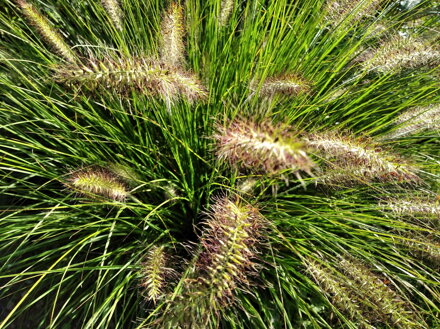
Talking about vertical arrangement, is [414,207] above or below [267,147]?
below

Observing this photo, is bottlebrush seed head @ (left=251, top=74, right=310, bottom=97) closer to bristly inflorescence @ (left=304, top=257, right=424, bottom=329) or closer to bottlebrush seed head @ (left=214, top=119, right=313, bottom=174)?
bottlebrush seed head @ (left=214, top=119, right=313, bottom=174)

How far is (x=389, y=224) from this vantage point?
2256 mm

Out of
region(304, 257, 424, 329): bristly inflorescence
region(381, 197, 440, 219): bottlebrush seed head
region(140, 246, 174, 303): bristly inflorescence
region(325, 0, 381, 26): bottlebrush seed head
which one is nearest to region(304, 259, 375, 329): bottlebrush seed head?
region(304, 257, 424, 329): bristly inflorescence

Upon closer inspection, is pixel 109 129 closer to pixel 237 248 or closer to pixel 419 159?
pixel 237 248

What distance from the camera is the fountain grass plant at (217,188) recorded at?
5.65 feet

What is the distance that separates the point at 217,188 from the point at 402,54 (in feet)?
4.30

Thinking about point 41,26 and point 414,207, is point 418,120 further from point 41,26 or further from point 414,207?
point 41,26

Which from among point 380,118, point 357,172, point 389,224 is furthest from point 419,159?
point 357,172

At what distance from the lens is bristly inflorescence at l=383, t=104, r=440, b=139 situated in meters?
2.29

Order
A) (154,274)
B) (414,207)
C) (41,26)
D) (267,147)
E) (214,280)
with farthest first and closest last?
(414,207)
(41,26)
(154,274)
(214,280)
(267,147)

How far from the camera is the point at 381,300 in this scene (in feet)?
5.93

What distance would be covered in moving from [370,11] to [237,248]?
72.8 inches

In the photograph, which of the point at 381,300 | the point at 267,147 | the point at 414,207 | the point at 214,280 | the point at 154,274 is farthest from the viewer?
the point at 414,207

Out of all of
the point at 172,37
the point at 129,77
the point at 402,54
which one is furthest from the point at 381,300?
the point at 172,37
